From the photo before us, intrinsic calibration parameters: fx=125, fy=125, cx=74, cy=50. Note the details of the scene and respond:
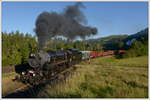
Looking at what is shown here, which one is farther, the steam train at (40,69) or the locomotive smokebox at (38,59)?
the locomotive smokebox at (38,59)

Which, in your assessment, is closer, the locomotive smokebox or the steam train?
the steam train

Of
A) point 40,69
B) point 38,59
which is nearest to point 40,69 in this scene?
point 40,69

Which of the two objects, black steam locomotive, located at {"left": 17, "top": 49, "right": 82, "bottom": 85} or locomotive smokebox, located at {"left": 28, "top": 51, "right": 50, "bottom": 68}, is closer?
black steam locomotive, located at {"left": 17, "top": 49, "right": 82, "bottom": 85}

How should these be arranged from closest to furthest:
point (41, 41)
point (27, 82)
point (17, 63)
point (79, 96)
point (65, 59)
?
1. point (79, 96)
2. point (27, 82)
3. point (41, 41)
4. point (65, 59)
5. point (17, 63)

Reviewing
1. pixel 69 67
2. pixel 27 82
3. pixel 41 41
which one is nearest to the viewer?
pixel 27 82

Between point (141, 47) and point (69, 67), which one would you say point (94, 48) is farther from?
point (69, 67)

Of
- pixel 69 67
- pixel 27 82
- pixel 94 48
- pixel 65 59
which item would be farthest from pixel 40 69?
pixel 94 48

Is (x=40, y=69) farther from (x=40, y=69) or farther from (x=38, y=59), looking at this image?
(x=38, y=59)

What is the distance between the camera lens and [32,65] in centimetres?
1220

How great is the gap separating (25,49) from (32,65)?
11.5 metres

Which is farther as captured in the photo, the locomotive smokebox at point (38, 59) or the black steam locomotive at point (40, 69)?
the locomotive smokebox at point (38, 59)

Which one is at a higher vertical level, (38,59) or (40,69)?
(38,59)

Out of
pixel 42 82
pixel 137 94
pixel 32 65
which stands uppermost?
pixel 32 65

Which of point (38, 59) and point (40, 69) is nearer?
point (38, 59)
